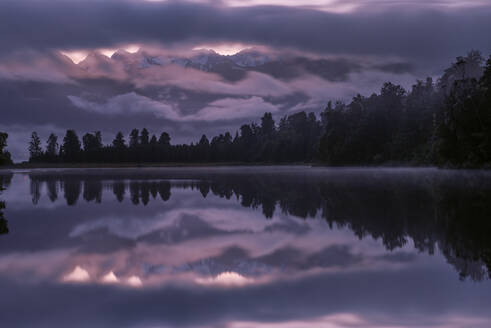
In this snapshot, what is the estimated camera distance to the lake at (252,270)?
8078 mm

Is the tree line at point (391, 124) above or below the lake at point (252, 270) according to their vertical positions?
above

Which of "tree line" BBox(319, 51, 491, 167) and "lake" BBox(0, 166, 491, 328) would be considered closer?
"lake" BBox(0, 166, 491, 328)

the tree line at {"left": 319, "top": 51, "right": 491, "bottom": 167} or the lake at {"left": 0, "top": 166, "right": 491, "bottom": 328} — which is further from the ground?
the tree line at {"left": 319, "top": 51, "right": 491, "bottom": 167}

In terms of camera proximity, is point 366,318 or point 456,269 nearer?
point 366,318

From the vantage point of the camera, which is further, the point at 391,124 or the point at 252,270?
the point at 391,124

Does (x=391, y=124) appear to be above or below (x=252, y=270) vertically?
above

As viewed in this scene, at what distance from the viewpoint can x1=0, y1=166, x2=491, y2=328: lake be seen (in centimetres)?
808

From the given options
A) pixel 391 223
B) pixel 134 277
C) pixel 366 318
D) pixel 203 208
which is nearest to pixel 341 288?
pixel 366 318

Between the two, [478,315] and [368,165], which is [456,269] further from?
[368,165]

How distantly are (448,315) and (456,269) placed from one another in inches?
123

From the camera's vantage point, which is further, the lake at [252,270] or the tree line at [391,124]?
the tree line at [391,124]

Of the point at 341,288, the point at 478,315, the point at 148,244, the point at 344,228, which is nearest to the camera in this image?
the point at 478,315

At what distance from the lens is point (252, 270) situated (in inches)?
436

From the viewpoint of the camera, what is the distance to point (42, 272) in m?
11.2
